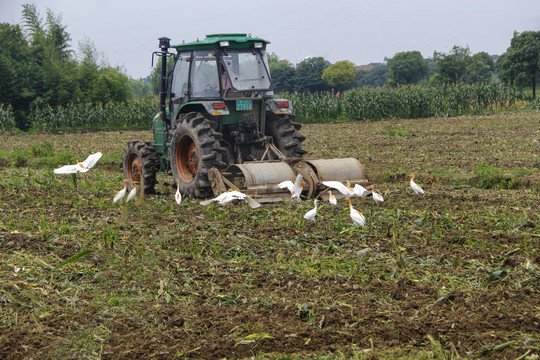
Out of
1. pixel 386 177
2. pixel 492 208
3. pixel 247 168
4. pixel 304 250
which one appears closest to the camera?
pixel 304 250

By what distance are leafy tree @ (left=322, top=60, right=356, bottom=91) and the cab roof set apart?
262 ft

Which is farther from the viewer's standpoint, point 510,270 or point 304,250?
point 304,250

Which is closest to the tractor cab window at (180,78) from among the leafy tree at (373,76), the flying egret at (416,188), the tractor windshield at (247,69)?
the tractor windshield at (247,69)

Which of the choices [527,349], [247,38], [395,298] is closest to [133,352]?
[395,298]

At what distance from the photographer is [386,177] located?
960cm

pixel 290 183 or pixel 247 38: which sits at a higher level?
pixel 247 38

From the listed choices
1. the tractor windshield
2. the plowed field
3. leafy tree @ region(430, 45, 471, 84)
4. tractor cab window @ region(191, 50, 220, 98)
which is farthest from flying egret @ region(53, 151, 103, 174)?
leafy tree @ region(430, 45, 471, 84)

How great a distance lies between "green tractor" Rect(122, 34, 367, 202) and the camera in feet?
25.4

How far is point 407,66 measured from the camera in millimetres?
80625

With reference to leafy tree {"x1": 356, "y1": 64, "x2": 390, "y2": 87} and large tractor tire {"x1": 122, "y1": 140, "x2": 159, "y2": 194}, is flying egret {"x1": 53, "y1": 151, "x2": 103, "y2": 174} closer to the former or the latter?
large tractor tire {"x1": 122, "y1": 140, "x2": 159, "y2": 194}

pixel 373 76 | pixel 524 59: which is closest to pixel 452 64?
pixel 524 59

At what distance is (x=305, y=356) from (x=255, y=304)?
2.76 ft

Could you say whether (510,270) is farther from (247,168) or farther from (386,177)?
(386,177)

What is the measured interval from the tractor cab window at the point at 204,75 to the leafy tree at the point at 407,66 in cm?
7390
